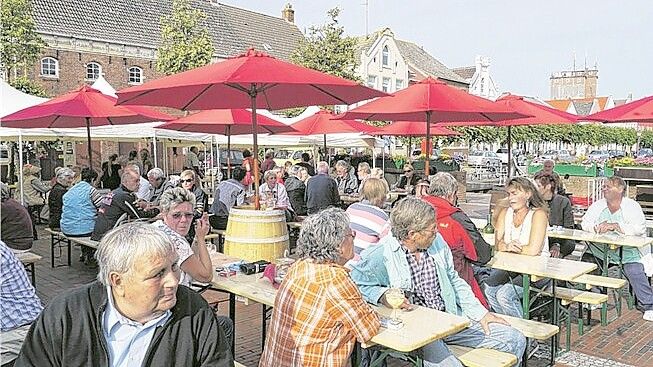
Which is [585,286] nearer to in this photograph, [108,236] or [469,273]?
[469,273]

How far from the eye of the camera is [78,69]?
27.1 metres

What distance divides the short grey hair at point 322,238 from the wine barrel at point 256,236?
2.83m

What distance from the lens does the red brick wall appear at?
2605cm

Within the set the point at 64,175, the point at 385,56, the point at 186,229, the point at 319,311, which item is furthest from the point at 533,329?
the point at 385,56

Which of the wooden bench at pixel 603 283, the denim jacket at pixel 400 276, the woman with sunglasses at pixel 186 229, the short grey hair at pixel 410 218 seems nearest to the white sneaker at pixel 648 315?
the wooden bench at pixel 603 283

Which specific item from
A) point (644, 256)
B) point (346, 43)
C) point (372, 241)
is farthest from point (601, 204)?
point (346, 43)

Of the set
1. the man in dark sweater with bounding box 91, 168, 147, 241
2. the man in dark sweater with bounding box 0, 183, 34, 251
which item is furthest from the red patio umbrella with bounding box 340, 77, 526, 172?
the man in dark sweater with bounding box 0, 183, 34, 251

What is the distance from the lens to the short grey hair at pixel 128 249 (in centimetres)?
225

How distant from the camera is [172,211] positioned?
3.98 metres

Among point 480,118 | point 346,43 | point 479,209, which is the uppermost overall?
point 346,43

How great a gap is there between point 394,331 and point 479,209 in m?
13.2

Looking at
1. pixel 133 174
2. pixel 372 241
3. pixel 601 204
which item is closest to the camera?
pixel 372 241

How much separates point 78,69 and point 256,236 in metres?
24.7

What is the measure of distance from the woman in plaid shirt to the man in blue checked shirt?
143cm
